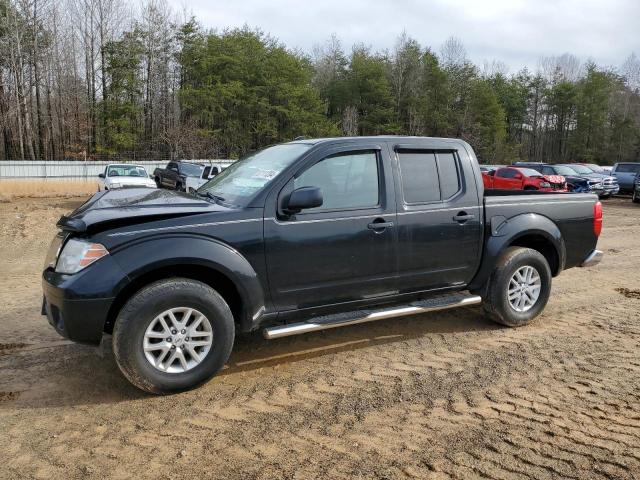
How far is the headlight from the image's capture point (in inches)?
141

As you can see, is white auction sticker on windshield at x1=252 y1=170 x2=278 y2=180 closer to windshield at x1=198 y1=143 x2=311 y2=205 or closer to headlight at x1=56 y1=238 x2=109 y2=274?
windshield at x1=198 y1=143 x2=311 y2=205

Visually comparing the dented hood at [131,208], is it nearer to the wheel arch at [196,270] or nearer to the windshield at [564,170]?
the wheel arch at [196,270]

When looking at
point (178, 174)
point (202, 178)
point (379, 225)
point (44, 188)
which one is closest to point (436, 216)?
point (379, 225)

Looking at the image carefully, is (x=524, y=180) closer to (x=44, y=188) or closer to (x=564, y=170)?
(x=564, y=170)

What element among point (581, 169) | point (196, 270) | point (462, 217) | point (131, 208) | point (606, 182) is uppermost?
point (581, 169)

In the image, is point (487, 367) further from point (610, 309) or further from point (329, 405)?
point (610, 309)

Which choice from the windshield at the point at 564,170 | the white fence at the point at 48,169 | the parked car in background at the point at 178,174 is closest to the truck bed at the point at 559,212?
the parked car in background at the point at 178,174

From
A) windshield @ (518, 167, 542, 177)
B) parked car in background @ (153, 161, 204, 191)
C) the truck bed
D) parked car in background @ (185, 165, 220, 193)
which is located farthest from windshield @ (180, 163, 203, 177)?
the truck bed

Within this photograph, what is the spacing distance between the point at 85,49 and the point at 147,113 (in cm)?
658

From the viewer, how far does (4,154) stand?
38938 mm

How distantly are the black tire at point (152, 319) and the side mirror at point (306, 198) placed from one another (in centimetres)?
91

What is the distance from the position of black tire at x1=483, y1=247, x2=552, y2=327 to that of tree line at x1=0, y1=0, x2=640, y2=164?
3988cm

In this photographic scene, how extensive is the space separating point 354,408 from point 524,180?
66.2ft

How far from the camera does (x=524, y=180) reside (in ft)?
70.9
